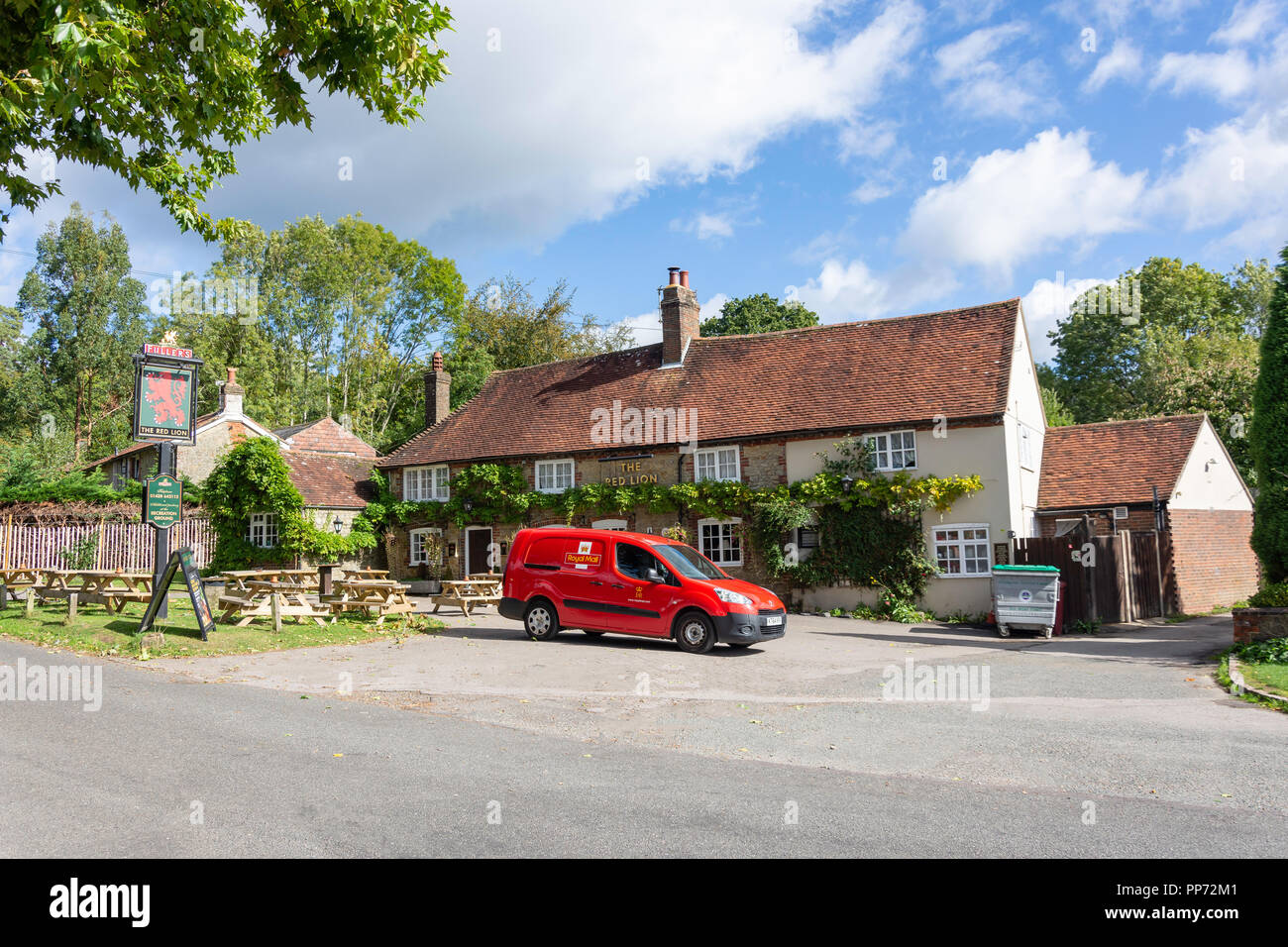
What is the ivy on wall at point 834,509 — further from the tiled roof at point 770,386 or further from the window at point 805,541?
the tiled roof at point 770,386

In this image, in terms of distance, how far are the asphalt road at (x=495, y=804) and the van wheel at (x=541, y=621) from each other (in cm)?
733

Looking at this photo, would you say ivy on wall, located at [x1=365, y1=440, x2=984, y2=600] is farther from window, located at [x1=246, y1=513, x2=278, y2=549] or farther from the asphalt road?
the asphalt road

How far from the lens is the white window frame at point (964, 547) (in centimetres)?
2097

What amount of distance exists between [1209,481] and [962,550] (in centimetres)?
917

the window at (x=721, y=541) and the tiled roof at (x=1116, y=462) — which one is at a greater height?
the tiled roof at (x=1116, y=462)

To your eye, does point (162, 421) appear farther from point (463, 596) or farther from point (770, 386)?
point (770, 386)

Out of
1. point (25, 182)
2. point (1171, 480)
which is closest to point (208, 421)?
point (25, 182)

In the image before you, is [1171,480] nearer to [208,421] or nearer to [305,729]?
[305,729]

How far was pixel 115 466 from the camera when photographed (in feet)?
122

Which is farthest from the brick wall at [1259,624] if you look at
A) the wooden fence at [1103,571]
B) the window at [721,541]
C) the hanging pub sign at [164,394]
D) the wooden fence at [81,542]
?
the wooden fence at [81,542]

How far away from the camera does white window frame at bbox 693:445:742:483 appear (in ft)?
80.4

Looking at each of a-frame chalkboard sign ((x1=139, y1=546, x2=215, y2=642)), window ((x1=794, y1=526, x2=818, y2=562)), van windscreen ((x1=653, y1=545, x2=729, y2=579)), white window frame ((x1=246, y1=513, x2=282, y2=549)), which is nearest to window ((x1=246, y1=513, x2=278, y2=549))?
white window frame ((x1=246, y1=513, x2=282, y2=549))

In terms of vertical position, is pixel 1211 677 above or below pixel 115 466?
below
